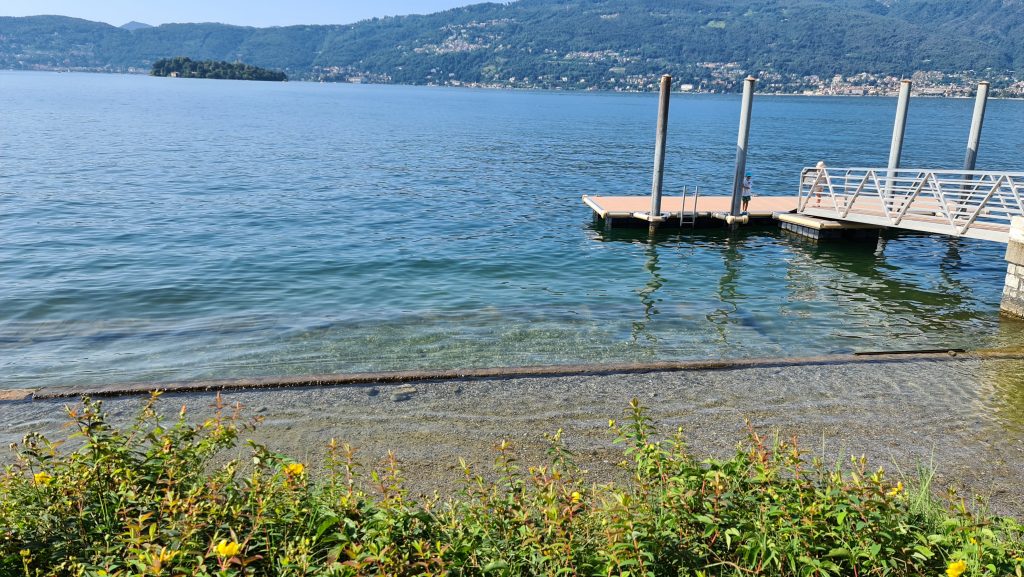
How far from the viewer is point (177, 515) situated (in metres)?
3.77

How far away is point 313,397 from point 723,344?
647cm

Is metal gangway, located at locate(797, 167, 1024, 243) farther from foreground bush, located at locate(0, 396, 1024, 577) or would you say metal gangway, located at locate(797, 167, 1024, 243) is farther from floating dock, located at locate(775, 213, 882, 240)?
foreground bush, located at locate(0, 396, 1024, 577)

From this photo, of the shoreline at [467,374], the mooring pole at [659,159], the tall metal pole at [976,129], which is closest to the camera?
the shoreline at [467,374]

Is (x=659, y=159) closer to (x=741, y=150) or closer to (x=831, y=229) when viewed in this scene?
(x=741, y=150)

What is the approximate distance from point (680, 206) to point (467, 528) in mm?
19403

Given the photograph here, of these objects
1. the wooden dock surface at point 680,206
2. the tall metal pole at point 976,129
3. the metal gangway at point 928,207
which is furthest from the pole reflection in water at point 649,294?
the tall metal pole at point 976,129

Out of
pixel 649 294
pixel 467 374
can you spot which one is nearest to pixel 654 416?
pixel 467 374

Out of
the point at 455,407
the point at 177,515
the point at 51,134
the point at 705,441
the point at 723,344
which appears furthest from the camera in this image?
the point at 51,134

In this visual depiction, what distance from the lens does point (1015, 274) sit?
42.7ft

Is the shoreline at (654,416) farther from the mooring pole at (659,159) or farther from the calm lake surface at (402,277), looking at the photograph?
the mooring pole at (659,159)

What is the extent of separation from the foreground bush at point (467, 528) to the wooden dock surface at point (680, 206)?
1705cm

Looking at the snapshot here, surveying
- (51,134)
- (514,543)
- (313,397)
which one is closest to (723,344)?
(313,397)

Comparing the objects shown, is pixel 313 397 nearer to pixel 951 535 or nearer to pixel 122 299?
pixel 951 535

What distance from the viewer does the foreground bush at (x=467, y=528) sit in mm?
3479
